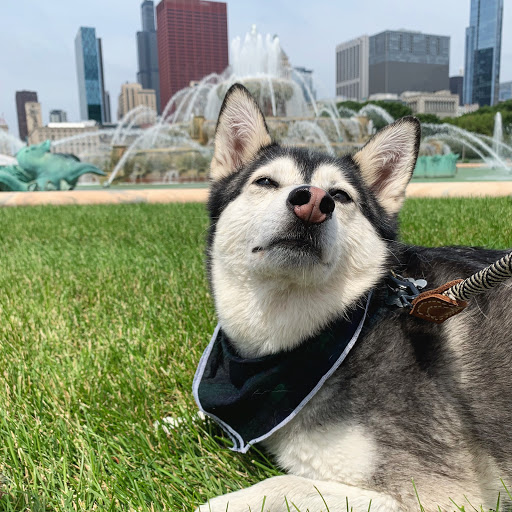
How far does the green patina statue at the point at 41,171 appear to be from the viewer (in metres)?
17.6

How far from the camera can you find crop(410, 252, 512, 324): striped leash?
1370mm

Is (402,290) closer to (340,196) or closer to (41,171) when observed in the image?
(340,196)

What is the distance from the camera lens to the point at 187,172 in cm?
1983

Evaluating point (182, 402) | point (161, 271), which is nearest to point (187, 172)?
point (161, 271)

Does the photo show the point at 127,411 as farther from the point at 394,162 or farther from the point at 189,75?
the point at 189,75

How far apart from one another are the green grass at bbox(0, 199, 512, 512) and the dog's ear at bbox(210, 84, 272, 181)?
4.08ft

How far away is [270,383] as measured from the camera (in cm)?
188

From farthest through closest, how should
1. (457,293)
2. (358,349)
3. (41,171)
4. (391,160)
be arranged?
1. (41,171)
2. (391,160)
3. (358,349)
4. (457,293)

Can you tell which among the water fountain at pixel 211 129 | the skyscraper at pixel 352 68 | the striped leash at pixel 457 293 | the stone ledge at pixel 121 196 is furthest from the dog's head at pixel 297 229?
the skyscraper at pixel 352 68

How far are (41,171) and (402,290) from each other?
18714mm

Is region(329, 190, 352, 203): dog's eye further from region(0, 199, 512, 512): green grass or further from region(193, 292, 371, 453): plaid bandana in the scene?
region(0, 199, 512, 512): green grass

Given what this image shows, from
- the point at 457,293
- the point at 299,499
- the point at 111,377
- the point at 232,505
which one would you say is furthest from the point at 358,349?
the point at 111,377

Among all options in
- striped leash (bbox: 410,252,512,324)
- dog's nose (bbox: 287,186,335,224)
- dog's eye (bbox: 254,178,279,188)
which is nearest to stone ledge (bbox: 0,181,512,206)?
dog's eye (bbox: 254,178,279,188)

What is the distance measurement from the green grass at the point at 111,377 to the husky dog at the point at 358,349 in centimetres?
34
